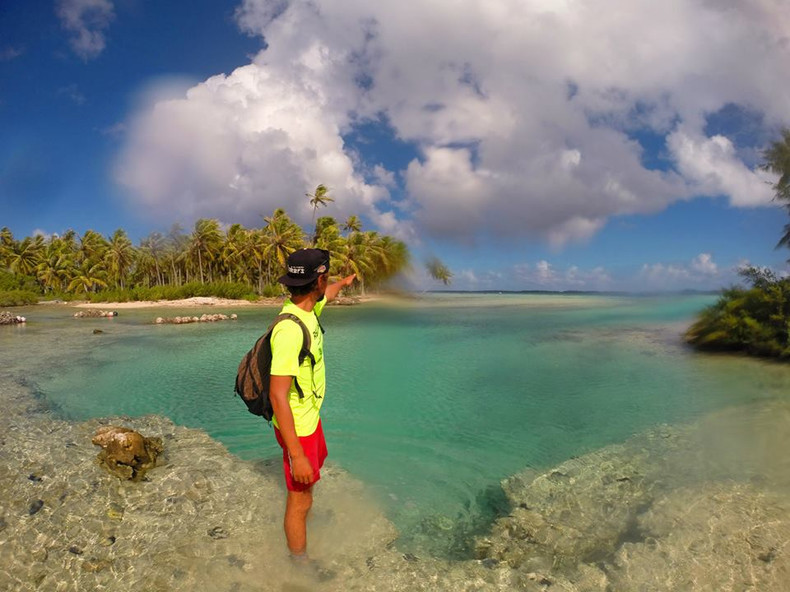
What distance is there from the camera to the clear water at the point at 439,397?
6023 mm

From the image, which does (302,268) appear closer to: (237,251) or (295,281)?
(295,281)

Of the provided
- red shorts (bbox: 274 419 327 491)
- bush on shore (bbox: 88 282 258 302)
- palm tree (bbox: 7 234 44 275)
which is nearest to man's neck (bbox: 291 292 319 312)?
red shorts (bbox: 274 419 327 491)

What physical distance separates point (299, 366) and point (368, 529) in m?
2.35

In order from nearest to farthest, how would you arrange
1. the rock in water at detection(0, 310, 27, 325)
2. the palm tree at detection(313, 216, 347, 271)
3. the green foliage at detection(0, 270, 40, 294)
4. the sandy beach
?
the rock in water at detection(0, 310, 27, 325), the sandy beach, the palm tree at detection(313, 216, 347, 271), the green foliage at detection(0, 270, 40, 294)

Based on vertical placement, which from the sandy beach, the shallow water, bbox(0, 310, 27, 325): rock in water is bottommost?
the shallow water

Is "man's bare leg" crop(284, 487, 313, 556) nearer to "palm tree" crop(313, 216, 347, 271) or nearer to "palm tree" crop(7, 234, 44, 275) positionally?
"palm tree" crop(313, 216, 347, 271)

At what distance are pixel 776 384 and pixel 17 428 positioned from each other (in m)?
16.1

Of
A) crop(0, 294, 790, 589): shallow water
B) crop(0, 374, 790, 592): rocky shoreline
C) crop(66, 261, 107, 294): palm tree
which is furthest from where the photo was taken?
crop(66, 261, 107, 294): palm tree

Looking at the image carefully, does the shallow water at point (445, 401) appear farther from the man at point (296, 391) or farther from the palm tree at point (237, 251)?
the palm tree at point (237, 251)

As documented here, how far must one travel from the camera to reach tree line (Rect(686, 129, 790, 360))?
45.3 ft

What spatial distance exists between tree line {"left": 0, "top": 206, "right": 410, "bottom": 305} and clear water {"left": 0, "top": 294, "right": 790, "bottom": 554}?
43186 mm

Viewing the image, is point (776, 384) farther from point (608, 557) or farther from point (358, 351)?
point (358, 351)

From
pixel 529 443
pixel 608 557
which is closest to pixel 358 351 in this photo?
pixel 529 443

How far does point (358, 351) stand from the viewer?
17.5m
